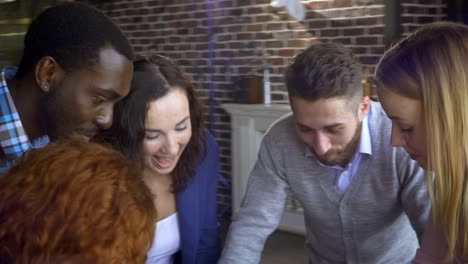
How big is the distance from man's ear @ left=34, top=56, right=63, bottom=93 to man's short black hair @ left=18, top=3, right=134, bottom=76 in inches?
0.6

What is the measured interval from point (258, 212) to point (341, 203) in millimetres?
269

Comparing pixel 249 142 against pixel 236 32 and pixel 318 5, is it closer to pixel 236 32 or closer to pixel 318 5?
pixel 236 32

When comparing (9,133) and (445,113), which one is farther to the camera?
(9,133)

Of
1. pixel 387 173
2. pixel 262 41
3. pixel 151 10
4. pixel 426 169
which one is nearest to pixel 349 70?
pixel 387 173

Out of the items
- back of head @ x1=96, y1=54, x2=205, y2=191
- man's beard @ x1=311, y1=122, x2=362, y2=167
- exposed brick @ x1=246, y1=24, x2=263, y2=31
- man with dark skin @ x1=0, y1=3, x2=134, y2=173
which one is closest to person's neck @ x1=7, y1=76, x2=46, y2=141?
man with dark skin @ x1=0, y1=3, x2=134, y2=173

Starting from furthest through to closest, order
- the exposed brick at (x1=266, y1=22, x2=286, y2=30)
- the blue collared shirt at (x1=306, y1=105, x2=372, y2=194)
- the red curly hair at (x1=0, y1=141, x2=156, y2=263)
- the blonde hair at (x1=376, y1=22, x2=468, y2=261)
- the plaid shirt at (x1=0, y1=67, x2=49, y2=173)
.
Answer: the exposed brick at (x1=266, y1=22, x2=286, y2=30) < the blue collared shirt at (x1=306, y1=105, x2=372, y2=194) < the plaid shirt at (x1=0, y1=67, x2=49, y2=173) < the blonde hair at (x1=376, y1=22, x2=468, y2=261) < the red curly hair at (x1=0, y1=141, x2=156, y2=263)

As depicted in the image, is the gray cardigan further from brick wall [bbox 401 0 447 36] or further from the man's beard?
brick wall [bbox 401 0 447 36]

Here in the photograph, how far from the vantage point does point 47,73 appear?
1700 mm

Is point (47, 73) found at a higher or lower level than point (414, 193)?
higher

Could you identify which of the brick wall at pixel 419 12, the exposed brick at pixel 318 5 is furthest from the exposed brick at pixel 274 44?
the brick wall at pixel 419 12

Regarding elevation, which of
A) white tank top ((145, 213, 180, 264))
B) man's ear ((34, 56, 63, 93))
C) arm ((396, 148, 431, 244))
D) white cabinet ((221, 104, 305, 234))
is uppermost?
man's ear ((34, 56, 63, 93))

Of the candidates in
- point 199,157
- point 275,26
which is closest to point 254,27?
point 275,26

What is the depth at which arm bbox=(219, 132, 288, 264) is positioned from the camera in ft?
6.77

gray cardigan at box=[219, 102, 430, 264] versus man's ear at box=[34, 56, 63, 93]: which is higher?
man's ear at box=[34, 56, 63, 93]
